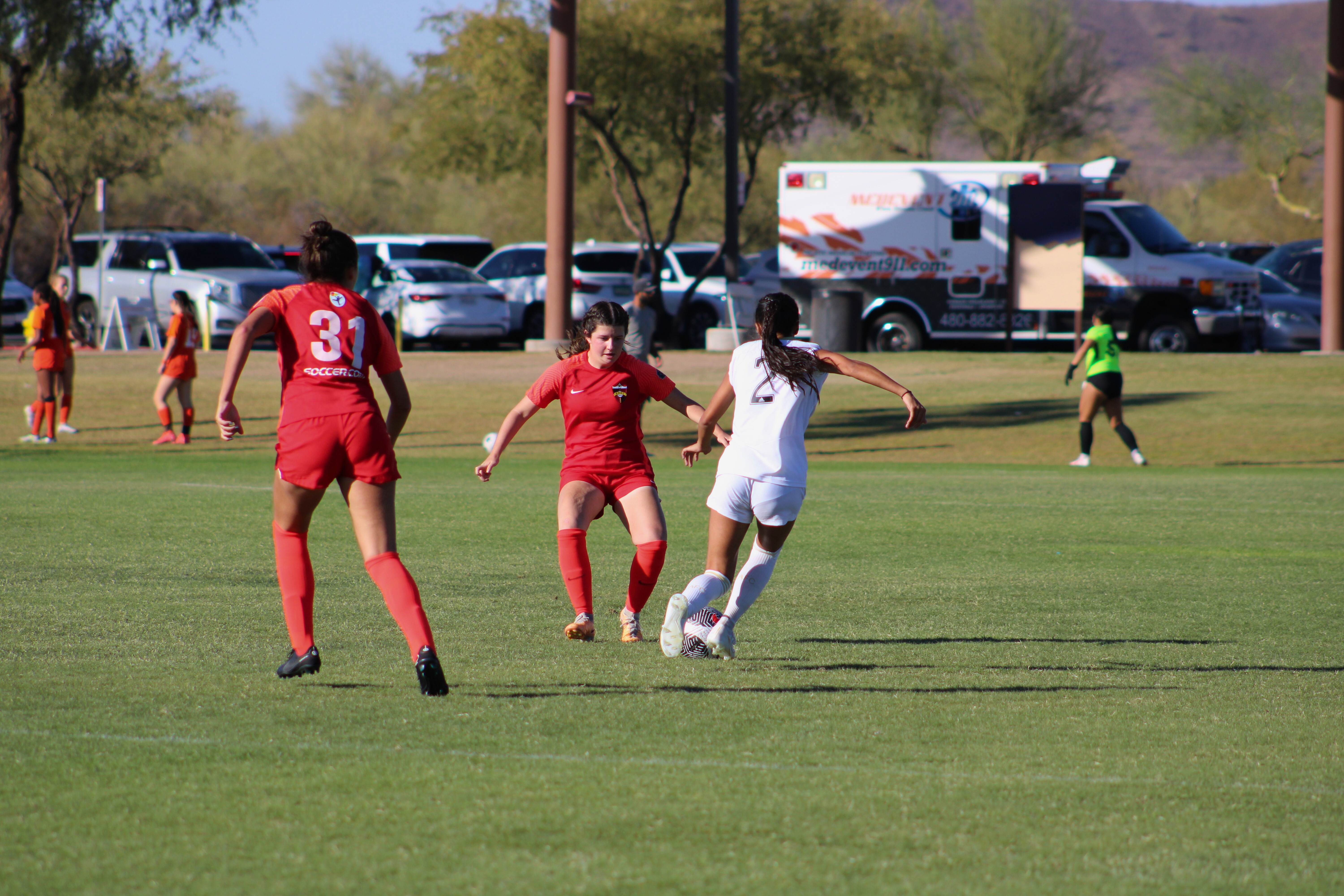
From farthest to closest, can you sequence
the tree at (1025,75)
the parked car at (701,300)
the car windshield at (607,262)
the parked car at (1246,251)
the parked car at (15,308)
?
1. the tree at (1025,75)
2. the parked car at (1246,251)
3. the parked car at (15,308)
4. the car windshield at (607,262)
5. the parked car at (701,300)

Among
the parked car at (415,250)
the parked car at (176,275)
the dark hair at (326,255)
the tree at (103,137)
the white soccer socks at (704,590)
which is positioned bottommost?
the white soccer socks at (704,590)

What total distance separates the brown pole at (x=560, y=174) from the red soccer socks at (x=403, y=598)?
21806mm

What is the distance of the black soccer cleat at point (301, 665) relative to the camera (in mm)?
6043

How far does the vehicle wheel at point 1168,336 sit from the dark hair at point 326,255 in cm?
2254

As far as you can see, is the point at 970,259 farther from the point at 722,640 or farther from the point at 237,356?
the point at 237,356

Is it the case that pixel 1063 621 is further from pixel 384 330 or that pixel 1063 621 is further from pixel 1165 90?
pixel 1165 90

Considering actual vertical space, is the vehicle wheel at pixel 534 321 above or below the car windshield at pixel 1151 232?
below

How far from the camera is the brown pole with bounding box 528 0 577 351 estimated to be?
27547mm

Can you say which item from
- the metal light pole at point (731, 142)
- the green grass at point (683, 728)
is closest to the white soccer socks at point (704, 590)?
the green grass at point (683, 728)

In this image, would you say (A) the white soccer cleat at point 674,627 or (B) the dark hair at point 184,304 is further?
(B) the dark hair at point 184,304

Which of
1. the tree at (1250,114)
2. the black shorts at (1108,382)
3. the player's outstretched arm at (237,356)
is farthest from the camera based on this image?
the tree at (1250,114)

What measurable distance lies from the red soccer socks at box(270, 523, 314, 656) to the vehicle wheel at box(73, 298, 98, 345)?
2729 cm

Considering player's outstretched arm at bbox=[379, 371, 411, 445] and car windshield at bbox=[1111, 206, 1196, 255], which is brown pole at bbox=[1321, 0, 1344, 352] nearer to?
car windshield at bbox=[1111, 206, 1196, 255]

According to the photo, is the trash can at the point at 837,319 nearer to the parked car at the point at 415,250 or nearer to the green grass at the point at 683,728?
the parked car at the point at 415,250
